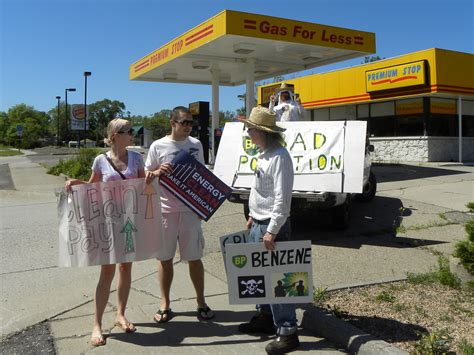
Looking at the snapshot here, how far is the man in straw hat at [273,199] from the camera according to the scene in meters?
3.60

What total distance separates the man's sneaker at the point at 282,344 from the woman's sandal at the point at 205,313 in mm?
838

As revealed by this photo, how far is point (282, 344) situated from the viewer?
3.70 m

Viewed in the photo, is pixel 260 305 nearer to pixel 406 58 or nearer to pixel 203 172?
pixel 203 172

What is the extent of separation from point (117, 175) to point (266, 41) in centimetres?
1185

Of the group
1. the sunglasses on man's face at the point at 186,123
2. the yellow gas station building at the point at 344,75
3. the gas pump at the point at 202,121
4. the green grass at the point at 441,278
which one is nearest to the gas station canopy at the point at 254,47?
the yellow gas station building at the point at 344,75

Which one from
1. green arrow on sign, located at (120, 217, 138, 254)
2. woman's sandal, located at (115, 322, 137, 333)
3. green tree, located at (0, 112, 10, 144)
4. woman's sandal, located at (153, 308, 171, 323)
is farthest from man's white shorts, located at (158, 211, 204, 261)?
green tree, located at (0, 112, 10, 144)

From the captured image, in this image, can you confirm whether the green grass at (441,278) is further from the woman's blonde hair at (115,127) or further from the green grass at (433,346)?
the woman's blonde hair at (115,127)

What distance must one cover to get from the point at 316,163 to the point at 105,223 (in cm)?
423

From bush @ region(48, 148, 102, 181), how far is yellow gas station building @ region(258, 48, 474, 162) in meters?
7.34

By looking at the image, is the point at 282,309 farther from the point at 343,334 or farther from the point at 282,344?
the point at 343,334

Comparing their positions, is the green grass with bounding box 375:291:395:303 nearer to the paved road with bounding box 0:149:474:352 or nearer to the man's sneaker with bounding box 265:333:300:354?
the paved road with bounding box 0:149:474:352

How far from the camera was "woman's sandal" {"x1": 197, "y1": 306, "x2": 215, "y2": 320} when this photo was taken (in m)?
4.39

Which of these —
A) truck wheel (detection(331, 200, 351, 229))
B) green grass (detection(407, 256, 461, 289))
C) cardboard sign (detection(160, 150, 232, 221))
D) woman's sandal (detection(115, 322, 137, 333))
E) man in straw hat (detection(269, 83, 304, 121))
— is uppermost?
man in straw hat (detection(269, 83, 304, 121))

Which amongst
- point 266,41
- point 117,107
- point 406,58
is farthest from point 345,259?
point 117,107
